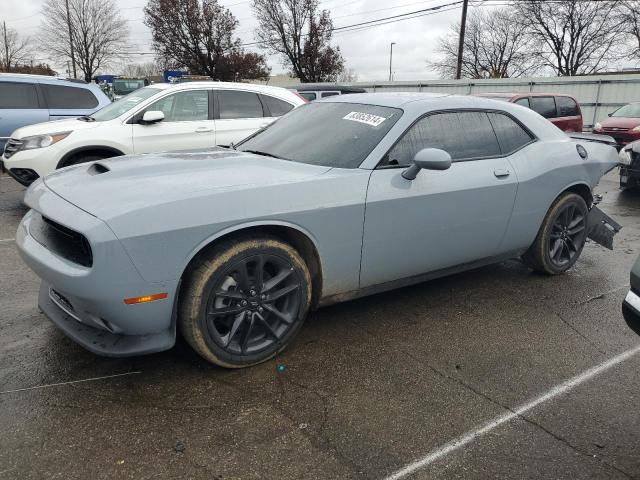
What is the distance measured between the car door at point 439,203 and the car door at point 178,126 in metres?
3.74

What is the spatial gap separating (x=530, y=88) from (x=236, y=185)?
2246 cm

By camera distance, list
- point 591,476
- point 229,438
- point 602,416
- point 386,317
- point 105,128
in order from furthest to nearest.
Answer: point 105,128
point 386,317
point 602,416
point 229,438
point 591,476

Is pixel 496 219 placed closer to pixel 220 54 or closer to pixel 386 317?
pixel 386 317

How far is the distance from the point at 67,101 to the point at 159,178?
7.35 meters

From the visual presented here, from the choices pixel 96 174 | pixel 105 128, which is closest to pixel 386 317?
Result: pixel 96 174

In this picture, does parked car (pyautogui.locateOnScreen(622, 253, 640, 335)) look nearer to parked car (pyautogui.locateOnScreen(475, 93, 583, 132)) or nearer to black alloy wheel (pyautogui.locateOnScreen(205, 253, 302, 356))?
black alloy wheel (pyautogui.locateOnScreen(205, 253, 302, 356))

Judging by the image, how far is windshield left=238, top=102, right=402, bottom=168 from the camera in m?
3.32

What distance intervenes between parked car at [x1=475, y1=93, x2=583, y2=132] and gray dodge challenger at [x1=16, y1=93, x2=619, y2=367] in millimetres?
7959

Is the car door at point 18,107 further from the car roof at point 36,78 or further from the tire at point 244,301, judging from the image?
the tire at point 244,301

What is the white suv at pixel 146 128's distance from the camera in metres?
6.37

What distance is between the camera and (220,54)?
45.7 m

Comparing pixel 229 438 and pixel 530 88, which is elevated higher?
pixel 530 88

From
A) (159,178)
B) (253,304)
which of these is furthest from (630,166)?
(159,178)

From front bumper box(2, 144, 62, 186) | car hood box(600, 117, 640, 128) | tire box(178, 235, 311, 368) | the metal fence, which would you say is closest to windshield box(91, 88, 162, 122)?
front bumper box(2, 144, 62, 186)
